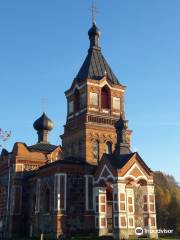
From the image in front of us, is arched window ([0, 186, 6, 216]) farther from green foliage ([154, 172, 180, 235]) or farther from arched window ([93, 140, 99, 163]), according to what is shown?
green foliage ([154, 172, 180, 235])

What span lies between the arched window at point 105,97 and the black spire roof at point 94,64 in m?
1.07

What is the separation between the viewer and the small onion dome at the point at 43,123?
39375 millimetres

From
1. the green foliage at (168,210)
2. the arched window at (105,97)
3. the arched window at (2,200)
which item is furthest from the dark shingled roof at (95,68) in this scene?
the green foliage at (168,210)

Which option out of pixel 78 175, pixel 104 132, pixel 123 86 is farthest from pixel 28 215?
pixel 123 86

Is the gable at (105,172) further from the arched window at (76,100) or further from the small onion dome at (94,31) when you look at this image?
the small onion dome at (94,31)

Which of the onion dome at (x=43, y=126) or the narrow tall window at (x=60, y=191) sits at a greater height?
the onion dome at (x=43, y=126)

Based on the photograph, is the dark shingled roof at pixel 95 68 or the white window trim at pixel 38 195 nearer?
the white window trim at pixel 38 195

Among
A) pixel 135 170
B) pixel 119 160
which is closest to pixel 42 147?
pixel 119 160

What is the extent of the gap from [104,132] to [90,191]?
5775 mm

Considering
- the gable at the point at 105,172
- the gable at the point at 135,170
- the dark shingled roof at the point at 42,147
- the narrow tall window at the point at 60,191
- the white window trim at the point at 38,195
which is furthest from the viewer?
the dark shingled roof at the point at 42,147

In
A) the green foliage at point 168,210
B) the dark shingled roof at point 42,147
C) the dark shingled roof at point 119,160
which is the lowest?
the green foliage at point 168,210

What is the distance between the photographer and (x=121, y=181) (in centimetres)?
2544

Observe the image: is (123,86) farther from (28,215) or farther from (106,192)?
(28,215)

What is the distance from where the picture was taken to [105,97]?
111 feet
